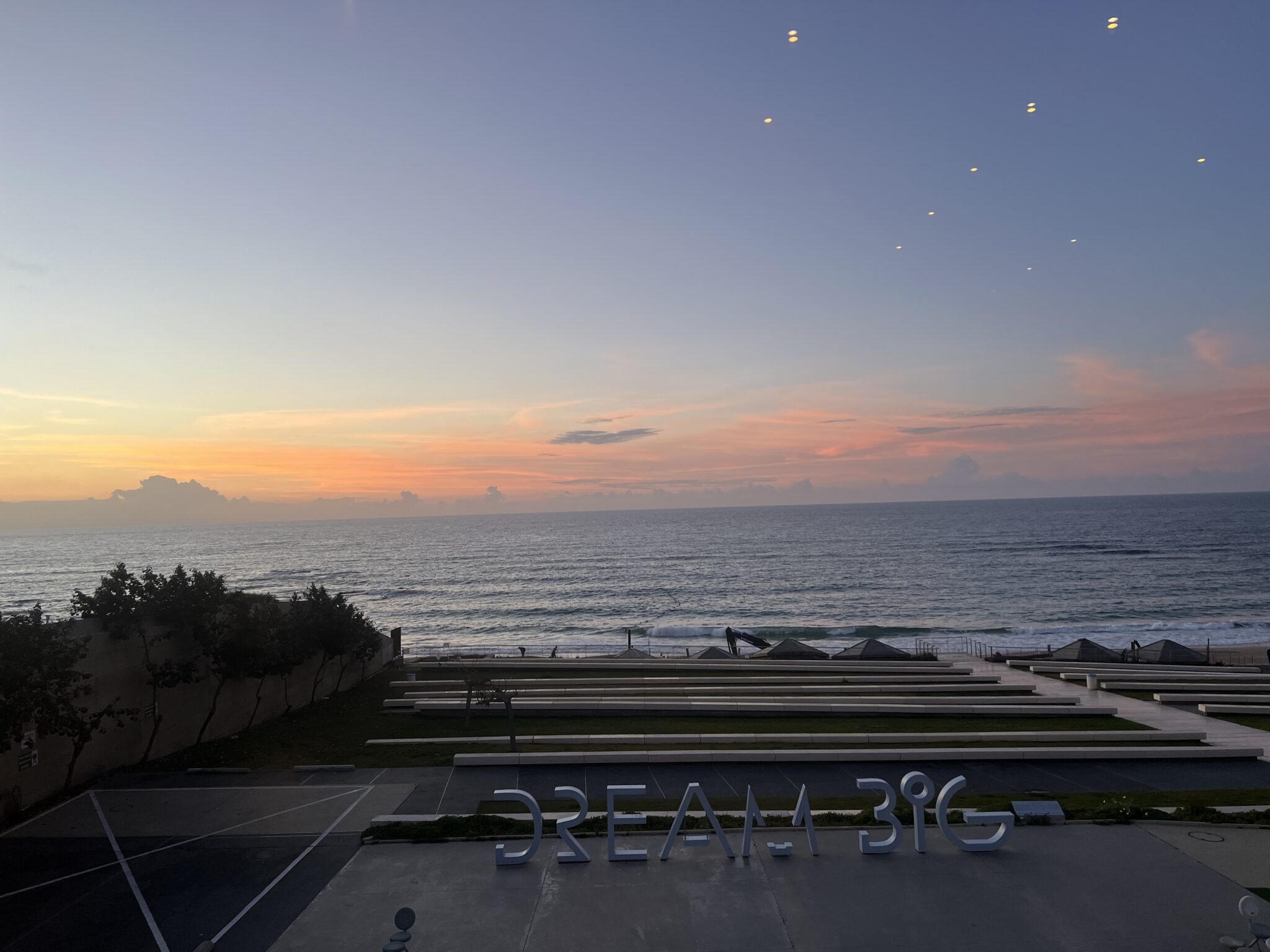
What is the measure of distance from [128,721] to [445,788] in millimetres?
9144

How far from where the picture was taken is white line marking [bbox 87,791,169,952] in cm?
1105

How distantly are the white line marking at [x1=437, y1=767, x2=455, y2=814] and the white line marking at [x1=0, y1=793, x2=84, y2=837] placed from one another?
8218 millimetres

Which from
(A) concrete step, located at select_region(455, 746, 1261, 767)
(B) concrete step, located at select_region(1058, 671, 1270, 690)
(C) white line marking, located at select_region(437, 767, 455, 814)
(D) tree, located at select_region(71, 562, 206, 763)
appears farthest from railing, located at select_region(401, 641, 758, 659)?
(C) white line marking, located at select_region(437, 767, 455, 814)

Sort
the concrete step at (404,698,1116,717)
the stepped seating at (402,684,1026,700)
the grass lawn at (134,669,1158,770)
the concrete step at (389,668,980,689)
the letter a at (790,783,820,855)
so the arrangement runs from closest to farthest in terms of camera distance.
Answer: the letter a at (790,783,820,855)
the grass lawn at (134,669,1158,770)
the concrete step at (404,698,1116,717)
the stepped seating at (402,684,1026,700)
the concrete step at (389,668,980,689)

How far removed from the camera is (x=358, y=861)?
1339 centimetres

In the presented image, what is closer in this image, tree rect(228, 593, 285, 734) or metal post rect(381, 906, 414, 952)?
metal post rect(381, 906, 414, 952)

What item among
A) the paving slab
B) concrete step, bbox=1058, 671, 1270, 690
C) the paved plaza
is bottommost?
concrete step, bbox=1058, 671, 1270, 690

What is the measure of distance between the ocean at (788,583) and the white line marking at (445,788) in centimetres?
3856

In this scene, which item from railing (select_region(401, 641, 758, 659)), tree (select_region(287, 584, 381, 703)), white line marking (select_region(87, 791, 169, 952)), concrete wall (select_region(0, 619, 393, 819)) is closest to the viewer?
white line marking (select_region(87, 791, 169, 952))

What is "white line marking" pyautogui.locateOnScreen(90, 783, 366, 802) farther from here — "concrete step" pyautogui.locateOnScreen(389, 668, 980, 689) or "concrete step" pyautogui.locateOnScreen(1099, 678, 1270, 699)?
"concrete step" pyautogui.locateOnScreen(1099, 678, 1270, 699)

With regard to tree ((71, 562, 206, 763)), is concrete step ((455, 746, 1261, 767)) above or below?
below

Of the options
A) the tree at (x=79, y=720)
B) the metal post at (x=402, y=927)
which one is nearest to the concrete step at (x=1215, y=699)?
the metal post at (x=402, y=927)

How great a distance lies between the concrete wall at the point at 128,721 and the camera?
1681 centimetres

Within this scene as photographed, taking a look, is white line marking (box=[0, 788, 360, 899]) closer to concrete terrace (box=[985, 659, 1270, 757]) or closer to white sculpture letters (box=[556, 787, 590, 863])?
white sculpture letters (box=[556, 787, 590, 863])
